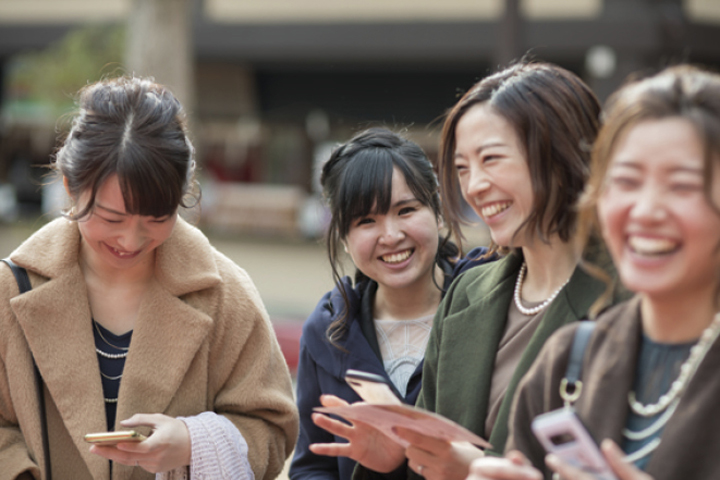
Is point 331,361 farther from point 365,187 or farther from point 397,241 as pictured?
point 365,187

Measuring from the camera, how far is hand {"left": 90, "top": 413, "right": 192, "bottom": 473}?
225 cm

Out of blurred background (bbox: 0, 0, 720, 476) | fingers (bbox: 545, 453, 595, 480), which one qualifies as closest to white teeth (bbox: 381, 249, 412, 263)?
fingers (bbox: 545, 453, 595, 480)

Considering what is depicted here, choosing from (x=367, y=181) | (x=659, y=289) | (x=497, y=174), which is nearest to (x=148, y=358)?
(x=367, y=181)

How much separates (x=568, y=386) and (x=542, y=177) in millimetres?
648

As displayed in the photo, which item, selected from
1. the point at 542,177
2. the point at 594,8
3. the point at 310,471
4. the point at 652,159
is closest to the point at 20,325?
the point at 310,471

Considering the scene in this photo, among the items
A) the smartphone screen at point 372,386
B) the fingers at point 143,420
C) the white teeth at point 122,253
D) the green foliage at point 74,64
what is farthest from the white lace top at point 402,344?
the green foliage at point 74,64

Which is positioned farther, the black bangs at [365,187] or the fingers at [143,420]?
the black bangs at [365,187]

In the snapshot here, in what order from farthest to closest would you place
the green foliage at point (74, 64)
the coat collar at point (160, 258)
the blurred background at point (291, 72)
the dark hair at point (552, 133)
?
the blurred background at point (291, 72) → the green foliage at point (74, 64) → the coat collar at point (160, 258) → the dark hair at point (552, 133)

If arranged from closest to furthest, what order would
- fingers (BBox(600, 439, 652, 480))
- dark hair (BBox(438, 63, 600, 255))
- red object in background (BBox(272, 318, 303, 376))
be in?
fingers (BBox(600, 439, 652, 480)), dark hair (BBox(438, 63, 600, 255)), red object in background (BBox(272, 318, 303, 376))

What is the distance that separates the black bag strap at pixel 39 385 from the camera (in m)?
2.41

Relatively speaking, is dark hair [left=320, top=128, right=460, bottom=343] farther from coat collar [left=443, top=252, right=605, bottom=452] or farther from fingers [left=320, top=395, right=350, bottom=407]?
fingers [left=320, top=395, right=350, bottom=407]

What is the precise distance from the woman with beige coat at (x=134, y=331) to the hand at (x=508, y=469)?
1.08m

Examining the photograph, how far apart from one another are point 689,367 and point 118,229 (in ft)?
5.05

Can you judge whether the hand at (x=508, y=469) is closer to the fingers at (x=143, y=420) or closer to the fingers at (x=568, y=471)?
the fingers at (x=568, y=471)
